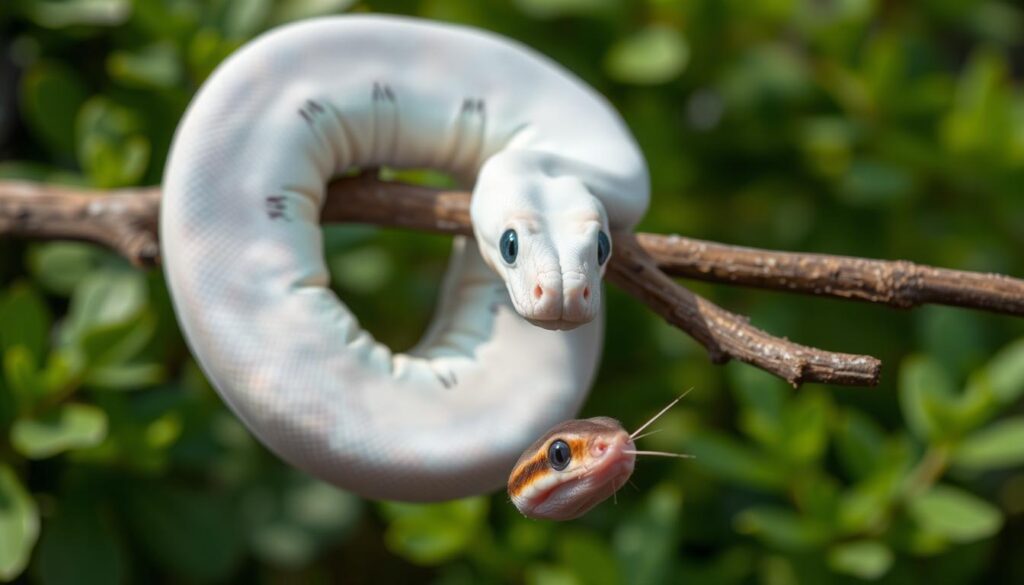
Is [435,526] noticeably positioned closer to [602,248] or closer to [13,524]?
[13,524]

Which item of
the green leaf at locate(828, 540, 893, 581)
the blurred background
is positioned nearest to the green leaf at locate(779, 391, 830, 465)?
the blurred background

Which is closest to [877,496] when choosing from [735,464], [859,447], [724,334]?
[859,447]

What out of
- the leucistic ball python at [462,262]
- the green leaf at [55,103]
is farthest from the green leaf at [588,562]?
the green leaf at [55,103]

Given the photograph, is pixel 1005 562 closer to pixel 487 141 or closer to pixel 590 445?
pixel 487 141

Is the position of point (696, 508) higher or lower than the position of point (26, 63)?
lower

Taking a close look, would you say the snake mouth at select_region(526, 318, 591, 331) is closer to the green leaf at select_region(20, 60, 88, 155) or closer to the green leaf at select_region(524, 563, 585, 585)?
the green leaf at select_region(524, 563, 585, 585)

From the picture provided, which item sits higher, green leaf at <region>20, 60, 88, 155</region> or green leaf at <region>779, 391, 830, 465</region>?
green leaf at <region>20, 60, 88, 155</region>

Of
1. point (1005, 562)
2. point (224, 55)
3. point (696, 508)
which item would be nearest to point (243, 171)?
point (224, 55)
